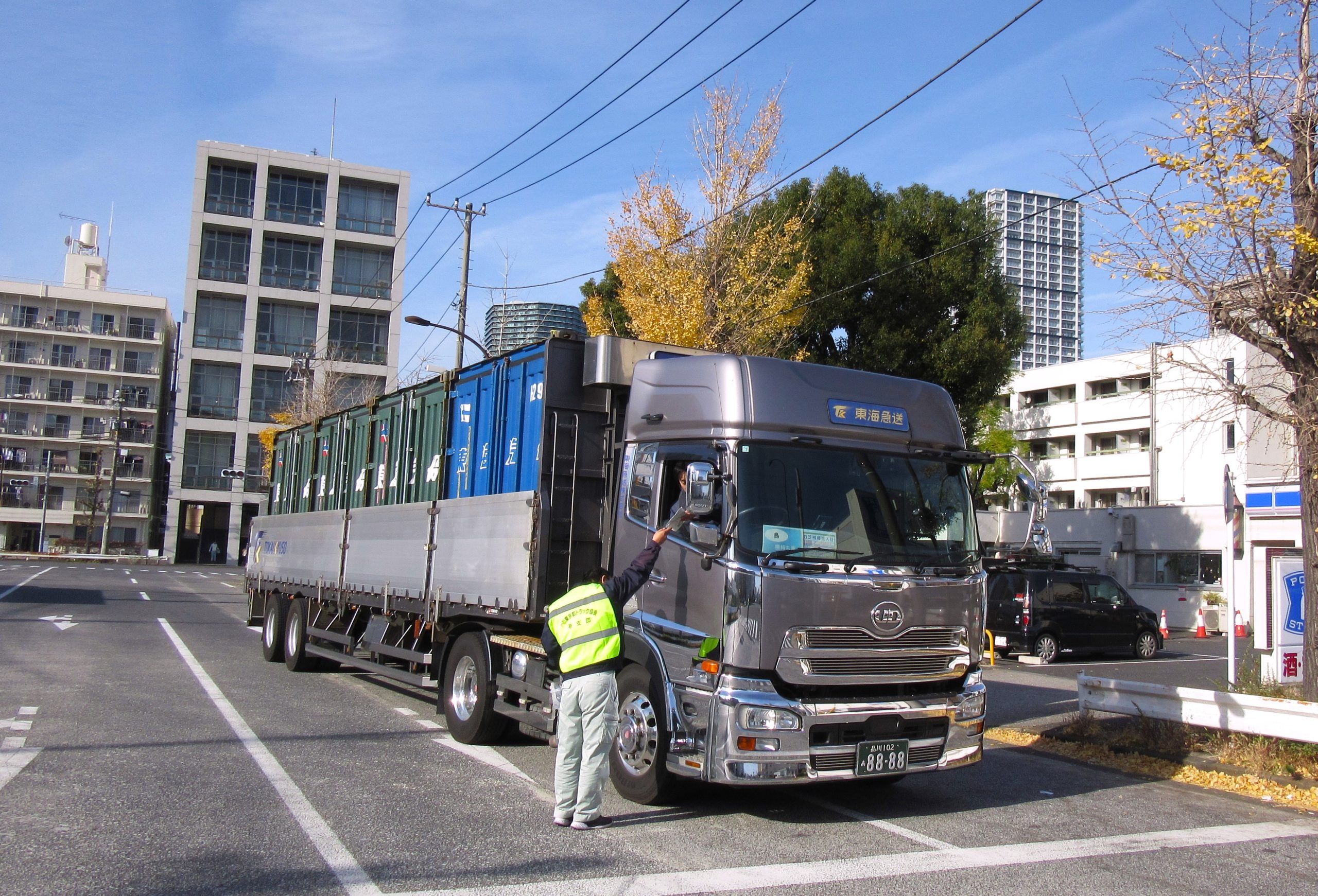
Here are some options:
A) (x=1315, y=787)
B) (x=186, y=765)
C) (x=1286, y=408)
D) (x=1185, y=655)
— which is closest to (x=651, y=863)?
(x=186, y=765)

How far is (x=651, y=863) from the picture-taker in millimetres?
5758

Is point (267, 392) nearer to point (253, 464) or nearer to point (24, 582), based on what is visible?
point (253, 464)

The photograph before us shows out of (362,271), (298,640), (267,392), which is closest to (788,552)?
(298,640)

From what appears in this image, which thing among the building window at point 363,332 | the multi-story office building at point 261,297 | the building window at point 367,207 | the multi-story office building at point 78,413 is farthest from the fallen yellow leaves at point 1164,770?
the multi-story office building at point 78,413

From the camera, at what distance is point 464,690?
9.38 meters

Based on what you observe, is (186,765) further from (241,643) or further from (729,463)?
(241,643)

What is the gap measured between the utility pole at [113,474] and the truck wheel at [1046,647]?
218 ft

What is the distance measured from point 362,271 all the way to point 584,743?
64563 mm

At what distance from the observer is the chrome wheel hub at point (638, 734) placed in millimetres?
6910

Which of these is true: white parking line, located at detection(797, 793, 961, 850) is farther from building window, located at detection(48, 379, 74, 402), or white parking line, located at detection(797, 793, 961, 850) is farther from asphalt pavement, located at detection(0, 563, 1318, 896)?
building window, located at detection(48, 379, 74, 402)

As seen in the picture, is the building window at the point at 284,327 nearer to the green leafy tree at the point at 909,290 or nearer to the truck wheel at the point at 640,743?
the green leafy tree at the point at 909,290

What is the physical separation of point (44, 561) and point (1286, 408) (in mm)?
65699

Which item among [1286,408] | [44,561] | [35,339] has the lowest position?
[44,561]

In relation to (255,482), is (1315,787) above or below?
below
